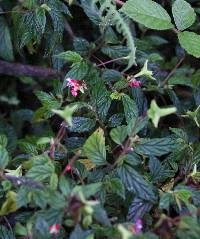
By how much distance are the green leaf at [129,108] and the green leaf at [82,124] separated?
3.0 inches

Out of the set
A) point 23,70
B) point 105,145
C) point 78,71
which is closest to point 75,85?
point 78,71

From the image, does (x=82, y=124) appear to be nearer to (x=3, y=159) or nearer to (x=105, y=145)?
(x=105, y=145)

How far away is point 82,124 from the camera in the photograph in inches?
41.3

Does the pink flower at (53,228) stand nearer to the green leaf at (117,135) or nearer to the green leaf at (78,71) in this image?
the green leaf at (117,135)

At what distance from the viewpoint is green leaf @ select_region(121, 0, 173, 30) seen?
106 centimetres

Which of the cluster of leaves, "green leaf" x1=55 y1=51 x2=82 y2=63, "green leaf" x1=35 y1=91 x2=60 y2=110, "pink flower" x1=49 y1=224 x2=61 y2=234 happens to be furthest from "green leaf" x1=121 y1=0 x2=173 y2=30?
"pink flower" x1=49 y1=224 x2=61 y2=234

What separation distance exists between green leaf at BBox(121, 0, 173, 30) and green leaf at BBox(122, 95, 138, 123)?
17 cm

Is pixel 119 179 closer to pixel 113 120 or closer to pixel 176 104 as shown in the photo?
pixel 113 120

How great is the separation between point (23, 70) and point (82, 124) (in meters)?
0.56

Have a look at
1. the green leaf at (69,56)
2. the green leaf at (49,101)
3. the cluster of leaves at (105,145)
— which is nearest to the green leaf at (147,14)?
the cluster of leaves at (105,145)

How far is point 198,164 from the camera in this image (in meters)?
1.06

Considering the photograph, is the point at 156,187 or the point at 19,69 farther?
the point at 19,69

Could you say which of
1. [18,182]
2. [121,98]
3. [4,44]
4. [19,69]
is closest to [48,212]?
[18,182]

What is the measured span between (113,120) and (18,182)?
0.96 feet
